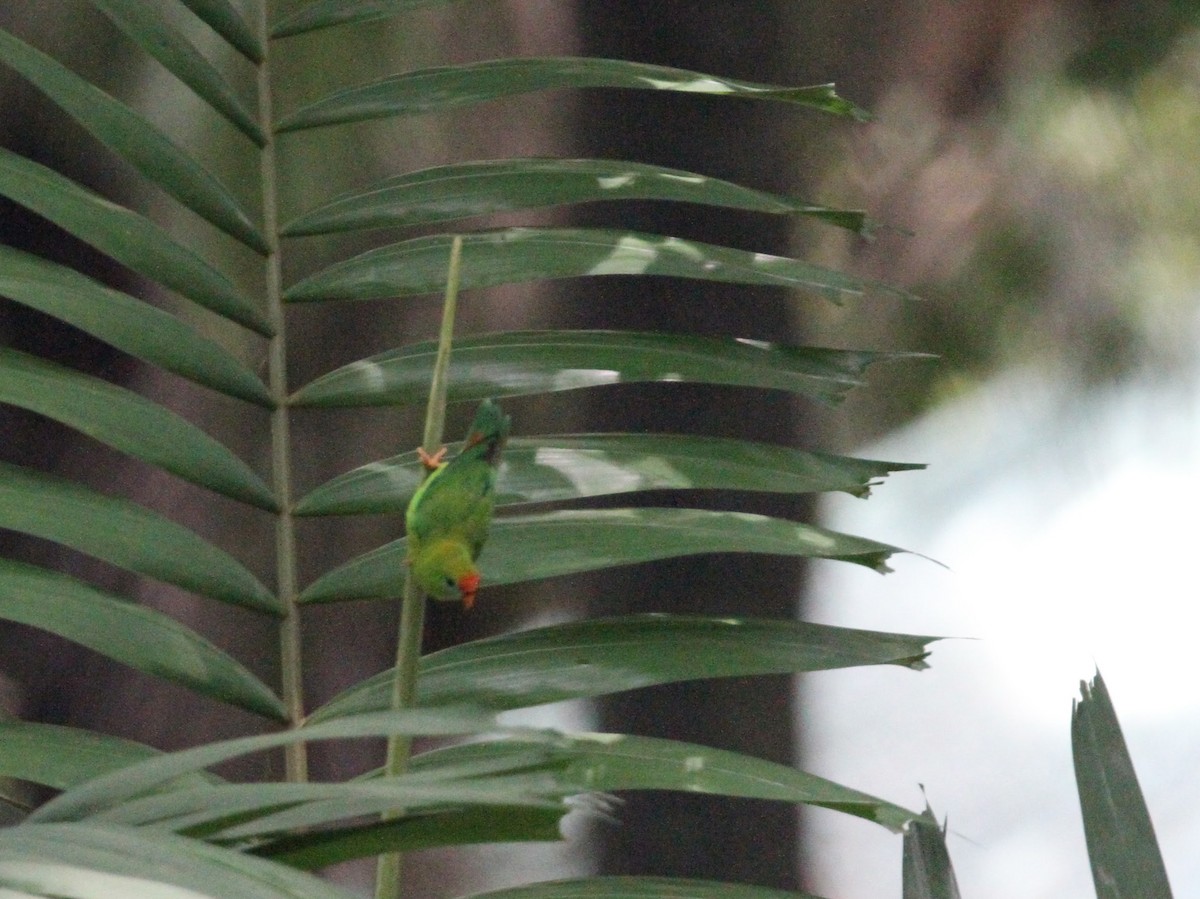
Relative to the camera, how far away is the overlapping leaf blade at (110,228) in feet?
1.74

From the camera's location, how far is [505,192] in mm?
604

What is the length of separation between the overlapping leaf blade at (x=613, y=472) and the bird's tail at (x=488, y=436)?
29 cm

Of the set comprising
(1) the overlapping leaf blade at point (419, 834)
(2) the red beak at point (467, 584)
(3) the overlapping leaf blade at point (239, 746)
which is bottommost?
(1) the overlapping leaf blade at point (419, 834)

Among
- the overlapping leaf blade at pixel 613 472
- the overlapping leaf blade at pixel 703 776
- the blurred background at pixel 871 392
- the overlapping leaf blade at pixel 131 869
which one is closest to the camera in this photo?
the overlapping leaf blade at pixel 131 869

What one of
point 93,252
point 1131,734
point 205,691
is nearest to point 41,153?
point 93,252

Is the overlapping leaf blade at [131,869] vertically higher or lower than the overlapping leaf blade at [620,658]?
lower

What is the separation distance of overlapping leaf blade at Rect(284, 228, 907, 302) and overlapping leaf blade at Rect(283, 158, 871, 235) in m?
0.02

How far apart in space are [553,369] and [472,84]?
0.55 feet

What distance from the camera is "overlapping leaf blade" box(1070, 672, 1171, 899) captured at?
452 millimetres

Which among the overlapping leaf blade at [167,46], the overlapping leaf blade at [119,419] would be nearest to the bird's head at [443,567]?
the overlapping leaf blade at [119,419]

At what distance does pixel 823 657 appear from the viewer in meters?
0.52

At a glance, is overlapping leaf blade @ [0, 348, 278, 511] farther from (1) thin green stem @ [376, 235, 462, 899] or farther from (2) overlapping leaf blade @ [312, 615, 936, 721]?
(1) thin green stem @ [376, 235, 462, 899]

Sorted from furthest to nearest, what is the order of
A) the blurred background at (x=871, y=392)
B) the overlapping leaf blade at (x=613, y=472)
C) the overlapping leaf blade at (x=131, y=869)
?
the blurred background at (x=871, y=392) → the overlapping leaf blade at (x=613, y=472) → the overlapping leaf blade at (x=131, y=869)

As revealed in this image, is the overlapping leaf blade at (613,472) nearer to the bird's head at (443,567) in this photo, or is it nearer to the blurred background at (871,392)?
the blurred background at (871,392)
